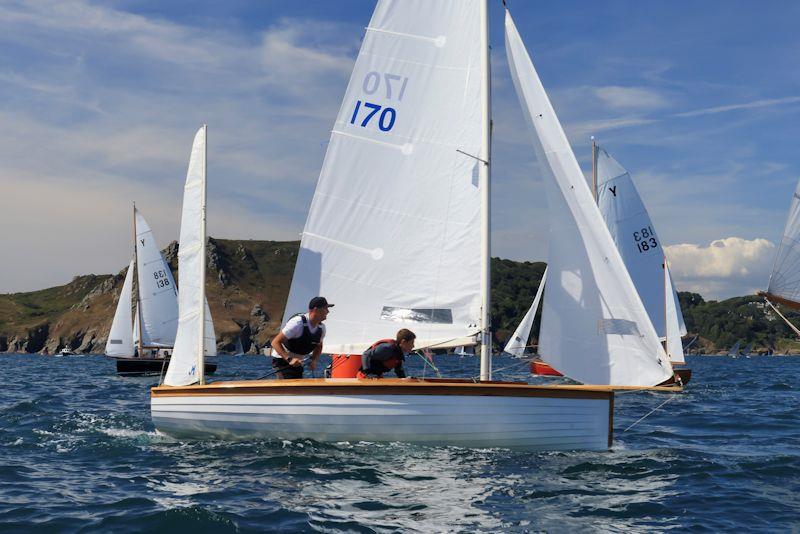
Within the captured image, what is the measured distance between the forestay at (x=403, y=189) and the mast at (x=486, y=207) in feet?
0.46

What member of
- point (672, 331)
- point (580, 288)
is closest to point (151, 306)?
point (672, 331)

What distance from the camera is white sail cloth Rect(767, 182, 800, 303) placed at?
18844 mm

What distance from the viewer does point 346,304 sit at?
12680 mm

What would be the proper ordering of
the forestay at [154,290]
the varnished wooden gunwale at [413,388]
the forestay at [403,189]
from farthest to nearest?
the forestay at [154,290], the forestay at [403,189], the varnished wooden gunwale at [413,388]

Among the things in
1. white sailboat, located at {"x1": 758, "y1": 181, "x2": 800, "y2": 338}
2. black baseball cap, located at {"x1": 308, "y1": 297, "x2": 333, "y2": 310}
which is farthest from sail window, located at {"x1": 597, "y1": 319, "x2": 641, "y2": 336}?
white sailboat, located at {"x1": 758, "y1": 181, "x2": 800, "y2": 338}

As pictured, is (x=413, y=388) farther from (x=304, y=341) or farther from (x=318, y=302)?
(x=304, y=341)

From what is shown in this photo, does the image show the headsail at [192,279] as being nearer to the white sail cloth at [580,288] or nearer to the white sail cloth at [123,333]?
the white sail cloth at [580,288]

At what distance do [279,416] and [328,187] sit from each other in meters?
3.90

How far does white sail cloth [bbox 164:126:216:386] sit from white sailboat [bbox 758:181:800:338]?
13.7m

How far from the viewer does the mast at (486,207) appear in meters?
11.6

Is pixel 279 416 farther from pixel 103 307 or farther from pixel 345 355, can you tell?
pixel 103 307

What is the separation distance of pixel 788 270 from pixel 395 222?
11.7m

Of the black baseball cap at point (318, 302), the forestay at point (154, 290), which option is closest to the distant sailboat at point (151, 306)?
the forestay at point (154, 290)

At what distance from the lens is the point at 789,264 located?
752 inches
